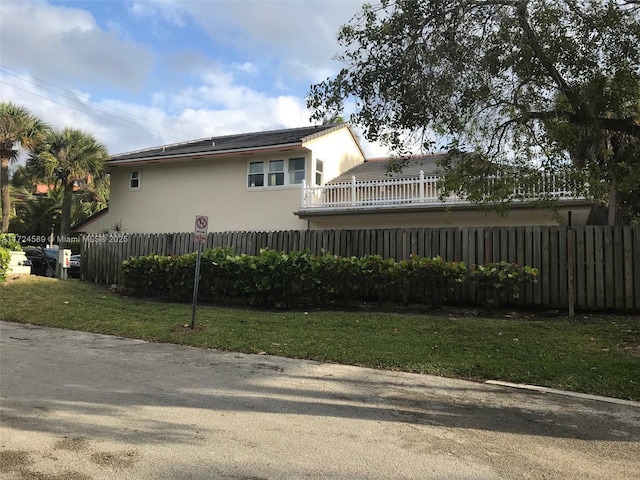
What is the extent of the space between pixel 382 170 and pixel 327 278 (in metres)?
10.7

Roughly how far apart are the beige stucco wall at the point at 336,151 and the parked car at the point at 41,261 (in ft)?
35.4

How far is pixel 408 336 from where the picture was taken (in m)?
8.77

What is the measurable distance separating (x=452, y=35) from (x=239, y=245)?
920cm

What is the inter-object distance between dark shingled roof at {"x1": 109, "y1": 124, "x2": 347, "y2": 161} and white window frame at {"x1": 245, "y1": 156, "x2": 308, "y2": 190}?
0.73 metres

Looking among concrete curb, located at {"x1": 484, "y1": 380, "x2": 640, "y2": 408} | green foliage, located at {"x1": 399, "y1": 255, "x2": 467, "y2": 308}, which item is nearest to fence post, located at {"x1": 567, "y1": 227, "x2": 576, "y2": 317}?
green foliage, located at {"x1": 399, "y1": 255, "x2": 467, "y2": 308}

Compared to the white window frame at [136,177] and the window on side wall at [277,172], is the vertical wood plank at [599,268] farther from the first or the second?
the white window frame at [136,177]

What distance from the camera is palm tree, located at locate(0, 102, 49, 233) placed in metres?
23.0

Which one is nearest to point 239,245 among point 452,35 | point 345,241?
point 345,241

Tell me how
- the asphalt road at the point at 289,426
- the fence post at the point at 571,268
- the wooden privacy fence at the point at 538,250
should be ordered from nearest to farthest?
the asphalt road at the point at 289,426 → the wooden privacy fence at the point at 538,250 → the fence post at the point at 571,268

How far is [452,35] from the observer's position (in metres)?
7.57

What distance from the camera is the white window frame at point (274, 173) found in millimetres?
19672

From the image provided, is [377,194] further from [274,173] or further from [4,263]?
[4,263]

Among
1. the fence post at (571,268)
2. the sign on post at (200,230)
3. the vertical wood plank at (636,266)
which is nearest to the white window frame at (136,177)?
the sign on post at (200,230)

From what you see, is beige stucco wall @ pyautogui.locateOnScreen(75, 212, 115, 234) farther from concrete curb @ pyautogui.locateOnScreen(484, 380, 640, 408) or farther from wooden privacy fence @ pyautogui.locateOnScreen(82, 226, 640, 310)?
concrete curb @ pyautogui.locateOnScreen(484, 380, 640, 408)
